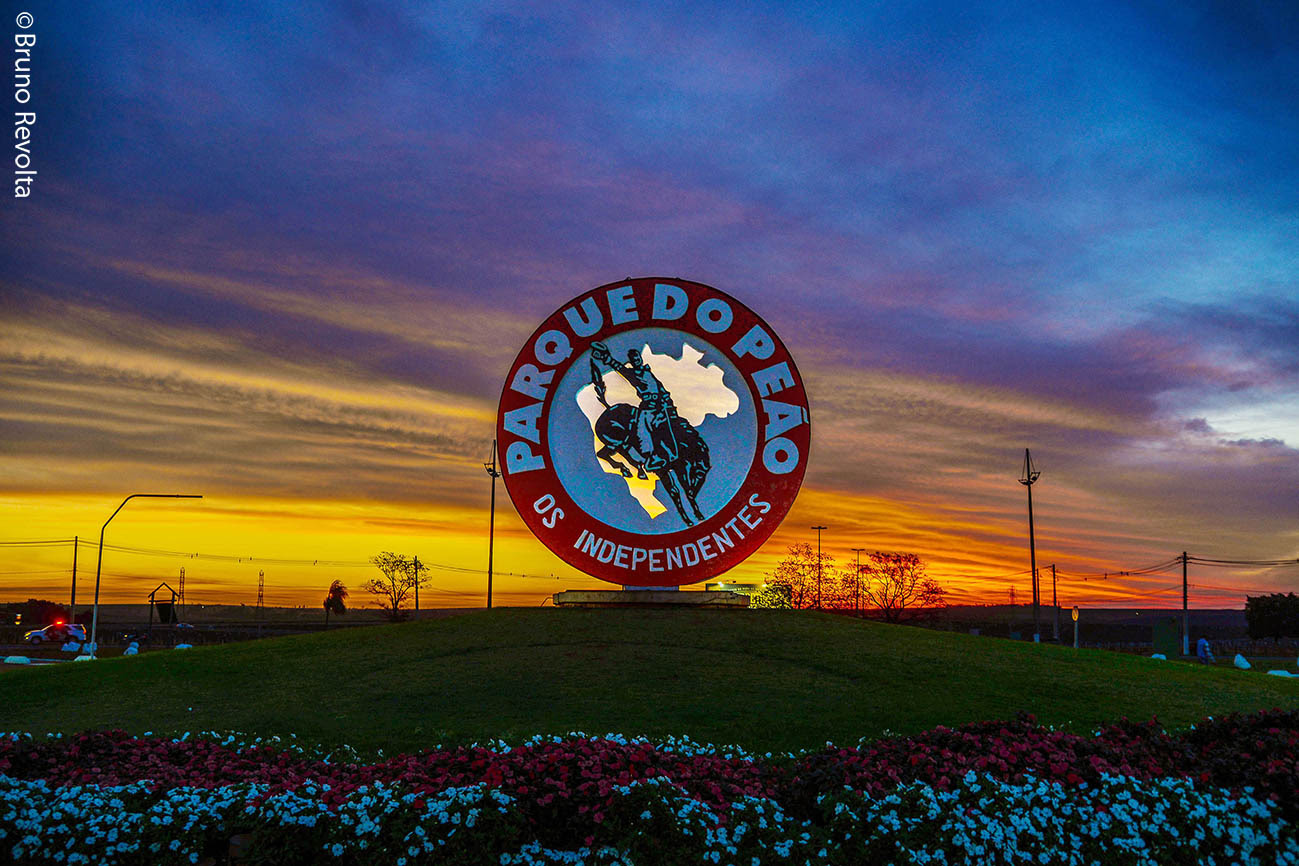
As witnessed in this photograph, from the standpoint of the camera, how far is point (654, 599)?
75.8 feet

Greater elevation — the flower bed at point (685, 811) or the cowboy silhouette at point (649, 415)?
the cowboy silhouette at point (649, 415)

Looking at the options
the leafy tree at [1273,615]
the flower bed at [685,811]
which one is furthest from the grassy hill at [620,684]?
the leafy tree at [1273,615]

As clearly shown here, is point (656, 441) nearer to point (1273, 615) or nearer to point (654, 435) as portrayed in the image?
point (654, 435)

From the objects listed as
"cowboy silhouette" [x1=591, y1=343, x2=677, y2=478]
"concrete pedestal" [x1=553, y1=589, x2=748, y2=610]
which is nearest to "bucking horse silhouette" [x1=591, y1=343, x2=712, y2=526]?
"cowboy silhouette" [x1=591, y1=343, x2=677, y2=478]

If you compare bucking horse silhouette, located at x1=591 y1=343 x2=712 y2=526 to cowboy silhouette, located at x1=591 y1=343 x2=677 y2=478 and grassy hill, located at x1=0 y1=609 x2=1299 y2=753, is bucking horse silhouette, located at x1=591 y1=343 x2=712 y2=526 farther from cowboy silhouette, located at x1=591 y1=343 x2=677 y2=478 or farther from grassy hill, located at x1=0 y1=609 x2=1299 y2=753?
grassy hill, located at x1=0 y1=609 x2=1299 y2=753

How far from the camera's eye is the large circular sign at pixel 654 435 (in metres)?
22.7

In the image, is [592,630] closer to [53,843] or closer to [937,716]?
[937,716]

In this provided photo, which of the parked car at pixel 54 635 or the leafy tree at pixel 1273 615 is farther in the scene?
the leafy tree at pixel 1273 615

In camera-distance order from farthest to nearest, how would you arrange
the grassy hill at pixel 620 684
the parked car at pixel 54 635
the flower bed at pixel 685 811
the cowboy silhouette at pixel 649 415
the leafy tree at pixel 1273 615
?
the leafy tree at pixel 1273 615
the parked car at pixel 54 635
the cowboy silhouette at pixel 649 415
the grassy hill at pixel 620 684
the flower bed at pixel 685 811

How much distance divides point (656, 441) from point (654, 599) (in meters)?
3.68

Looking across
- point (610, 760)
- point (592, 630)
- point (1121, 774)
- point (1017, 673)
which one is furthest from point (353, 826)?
point (1017, 673)

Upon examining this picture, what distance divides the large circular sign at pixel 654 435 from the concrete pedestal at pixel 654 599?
41 centimetres

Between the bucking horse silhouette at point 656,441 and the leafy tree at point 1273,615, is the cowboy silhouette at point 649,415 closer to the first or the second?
the bucking horse silhouette at point 656,441

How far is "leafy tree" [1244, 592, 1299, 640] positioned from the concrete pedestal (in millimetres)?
105283
